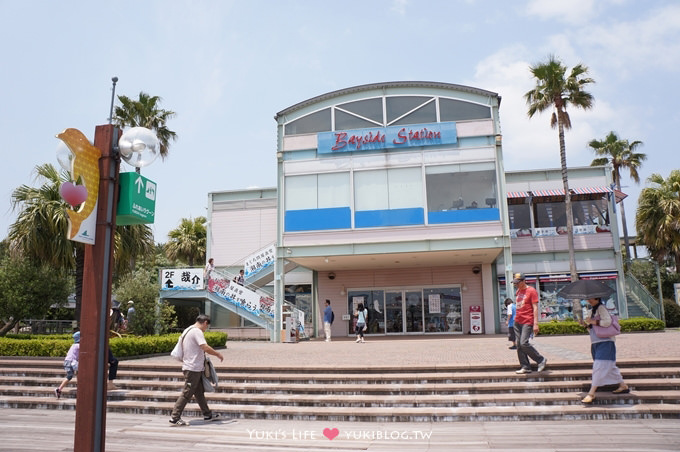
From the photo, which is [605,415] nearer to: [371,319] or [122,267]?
[122,267]

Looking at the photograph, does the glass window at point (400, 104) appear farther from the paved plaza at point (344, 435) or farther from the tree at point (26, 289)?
the paved plaza at point (344, 435)

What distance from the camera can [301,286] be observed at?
83.8 feet

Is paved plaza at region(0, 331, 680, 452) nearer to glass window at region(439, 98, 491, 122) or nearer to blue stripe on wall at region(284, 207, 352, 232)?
blue stripe on wall at region(284, 207, 352, 232)

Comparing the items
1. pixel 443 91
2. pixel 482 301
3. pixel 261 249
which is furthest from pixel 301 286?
pixel 443 91

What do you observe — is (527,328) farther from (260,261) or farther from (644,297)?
(644,297)

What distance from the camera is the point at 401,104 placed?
21.0 meters

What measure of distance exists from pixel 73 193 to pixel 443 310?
70.4 ft

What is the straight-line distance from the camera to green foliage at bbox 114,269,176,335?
1827cm

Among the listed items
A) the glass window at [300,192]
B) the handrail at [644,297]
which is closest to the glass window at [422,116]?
the glass window at [300,192]

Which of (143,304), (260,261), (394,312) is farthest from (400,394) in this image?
(260,261)

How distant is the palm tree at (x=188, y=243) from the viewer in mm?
32844

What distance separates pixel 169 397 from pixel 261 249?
15956 mm

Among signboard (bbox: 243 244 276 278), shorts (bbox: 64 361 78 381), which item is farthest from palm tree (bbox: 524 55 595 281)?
shorts (bbox: 64 361 78 381)

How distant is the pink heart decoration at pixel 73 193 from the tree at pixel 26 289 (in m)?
16.0
